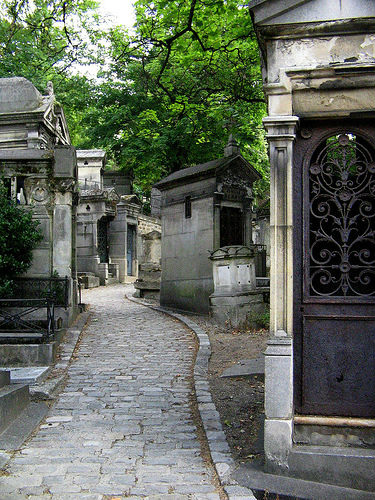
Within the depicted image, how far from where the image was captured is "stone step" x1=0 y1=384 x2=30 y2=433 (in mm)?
5125

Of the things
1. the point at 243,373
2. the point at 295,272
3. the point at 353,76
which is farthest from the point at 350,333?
the point at 243,373

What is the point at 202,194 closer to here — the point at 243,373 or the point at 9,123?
the point at 243,373

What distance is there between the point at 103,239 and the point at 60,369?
22453mm

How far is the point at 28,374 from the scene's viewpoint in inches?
287

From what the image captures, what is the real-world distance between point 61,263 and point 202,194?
14.9 feet

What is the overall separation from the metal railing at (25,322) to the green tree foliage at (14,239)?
59 centimetres

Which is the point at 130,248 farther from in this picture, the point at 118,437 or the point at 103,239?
the point at 118,437

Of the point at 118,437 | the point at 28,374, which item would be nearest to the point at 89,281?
the point at 28,374

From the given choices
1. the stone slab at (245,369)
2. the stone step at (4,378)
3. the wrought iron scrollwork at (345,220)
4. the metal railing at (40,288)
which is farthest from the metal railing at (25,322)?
the wrought iron scrollwork at (345,220)

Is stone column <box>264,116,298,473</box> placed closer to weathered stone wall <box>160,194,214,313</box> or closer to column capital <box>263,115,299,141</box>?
column capital <box>263,115,299,141</box>

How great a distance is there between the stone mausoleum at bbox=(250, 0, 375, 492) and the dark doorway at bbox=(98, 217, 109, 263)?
25568 mm

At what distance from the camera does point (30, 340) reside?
844 cm

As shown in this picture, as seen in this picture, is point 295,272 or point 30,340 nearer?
point 295,272

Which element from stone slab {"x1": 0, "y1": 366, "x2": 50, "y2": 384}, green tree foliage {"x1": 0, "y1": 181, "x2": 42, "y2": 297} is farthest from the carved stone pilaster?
green tree foliage {"x1": 0, "y1": 181, "x2": 42, "y2": 297}
